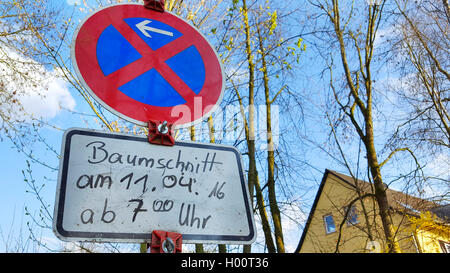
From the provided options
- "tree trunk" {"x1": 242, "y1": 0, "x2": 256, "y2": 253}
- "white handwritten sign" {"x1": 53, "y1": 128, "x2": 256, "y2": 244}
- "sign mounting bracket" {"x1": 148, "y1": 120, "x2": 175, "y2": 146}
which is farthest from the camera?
"tree trunk" {"x1": 242, "y1": 0, "x2": 256, "y2": 253}

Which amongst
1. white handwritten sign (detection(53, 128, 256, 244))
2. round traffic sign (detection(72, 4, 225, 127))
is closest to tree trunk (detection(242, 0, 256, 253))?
round traffic sign (detection(72, 4, 225, 127))

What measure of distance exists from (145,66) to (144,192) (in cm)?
55

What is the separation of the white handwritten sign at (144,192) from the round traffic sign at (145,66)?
172 mm

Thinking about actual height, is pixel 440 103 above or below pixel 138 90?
above

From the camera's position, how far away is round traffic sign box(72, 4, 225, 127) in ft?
4.34

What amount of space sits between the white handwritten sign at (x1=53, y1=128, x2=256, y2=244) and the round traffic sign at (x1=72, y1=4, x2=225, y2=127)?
0.56 ft

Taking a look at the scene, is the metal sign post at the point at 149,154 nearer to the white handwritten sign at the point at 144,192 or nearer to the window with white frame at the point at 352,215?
the white handwritten sign at the point at 144,192

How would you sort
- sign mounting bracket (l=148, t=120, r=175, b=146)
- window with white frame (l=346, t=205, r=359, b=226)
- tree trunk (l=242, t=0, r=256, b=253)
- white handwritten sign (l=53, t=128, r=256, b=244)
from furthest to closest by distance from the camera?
1. window with white frame (l=346, t=205, r=359, b=226)
2. tree trunk (l=242, t=0, r=256, b=253)
3. sign mounting bracket (l=148, t=120, r=175, b=146)
4. white handwritten sign (l=53, t=128, r=256, b=244)

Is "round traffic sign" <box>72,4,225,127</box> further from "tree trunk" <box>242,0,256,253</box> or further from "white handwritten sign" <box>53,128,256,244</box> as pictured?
→ "tree trunk" <box>242,0,256,253</box>

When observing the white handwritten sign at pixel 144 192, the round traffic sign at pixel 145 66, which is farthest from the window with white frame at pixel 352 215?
the white handwritten sign at pixel 144 192

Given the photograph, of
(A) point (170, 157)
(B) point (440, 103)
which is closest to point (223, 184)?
(A) point (170, 157)
